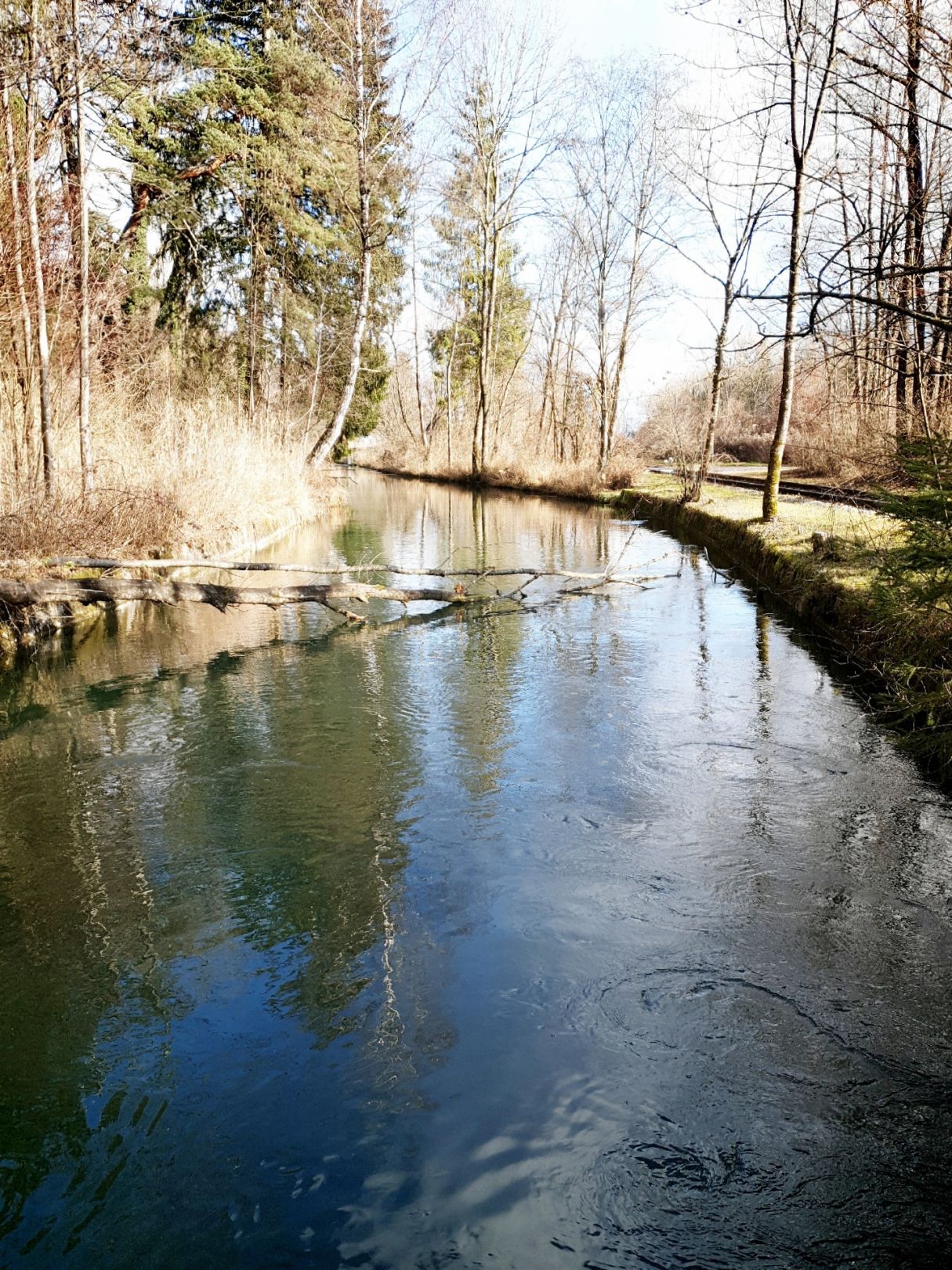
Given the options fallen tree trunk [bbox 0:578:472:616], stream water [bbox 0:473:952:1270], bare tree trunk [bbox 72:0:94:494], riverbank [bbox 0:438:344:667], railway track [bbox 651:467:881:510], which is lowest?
stream water [bbox 0:473:952:1270]

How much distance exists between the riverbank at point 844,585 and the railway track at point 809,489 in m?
0.23

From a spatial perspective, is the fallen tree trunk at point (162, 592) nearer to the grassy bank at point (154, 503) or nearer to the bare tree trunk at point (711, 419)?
the grassy bank at point (154, 503)

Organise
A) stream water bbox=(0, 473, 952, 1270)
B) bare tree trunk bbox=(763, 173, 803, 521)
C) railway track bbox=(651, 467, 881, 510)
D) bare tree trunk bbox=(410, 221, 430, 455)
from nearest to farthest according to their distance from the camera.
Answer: stream water bbox=(0, 473, 952, 1270) → railway track bbox=(651, 467, 881, 510) → bare tree trunk bbox=(763, 173, 803, 521) → bare tree trunk bbox=(410, 221, 430, 455)

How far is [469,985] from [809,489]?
16.1m

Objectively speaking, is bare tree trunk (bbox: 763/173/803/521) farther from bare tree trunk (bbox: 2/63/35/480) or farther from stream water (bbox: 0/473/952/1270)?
bare tree trunk (bbox: 2/63/35/480)

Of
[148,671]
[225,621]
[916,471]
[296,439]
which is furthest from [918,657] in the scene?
[296,439]

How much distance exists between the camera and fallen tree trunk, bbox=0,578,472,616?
8.42 metres

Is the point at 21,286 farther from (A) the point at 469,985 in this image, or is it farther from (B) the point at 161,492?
(A) the point at 469,985

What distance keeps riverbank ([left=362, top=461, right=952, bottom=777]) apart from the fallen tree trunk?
455 centimetres

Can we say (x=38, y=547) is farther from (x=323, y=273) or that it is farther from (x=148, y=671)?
(x=323, y=273)

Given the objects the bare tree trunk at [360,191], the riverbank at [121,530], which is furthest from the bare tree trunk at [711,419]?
the riverbank at [121,530]

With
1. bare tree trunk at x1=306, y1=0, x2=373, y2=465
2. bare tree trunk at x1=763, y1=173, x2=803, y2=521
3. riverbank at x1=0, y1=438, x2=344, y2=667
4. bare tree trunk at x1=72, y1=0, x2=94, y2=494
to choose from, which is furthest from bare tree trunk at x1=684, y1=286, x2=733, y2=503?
bare tree trunk at x1=72, y1=0, x2=94, y2=494

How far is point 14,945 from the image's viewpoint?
401 centimetres

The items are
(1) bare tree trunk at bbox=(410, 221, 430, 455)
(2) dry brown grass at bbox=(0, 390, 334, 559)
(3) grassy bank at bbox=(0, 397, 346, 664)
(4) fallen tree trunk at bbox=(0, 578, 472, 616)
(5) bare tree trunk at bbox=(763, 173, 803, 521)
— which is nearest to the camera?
(4) fallen tree trunk at bbox=(0, 578, 472, 616)
